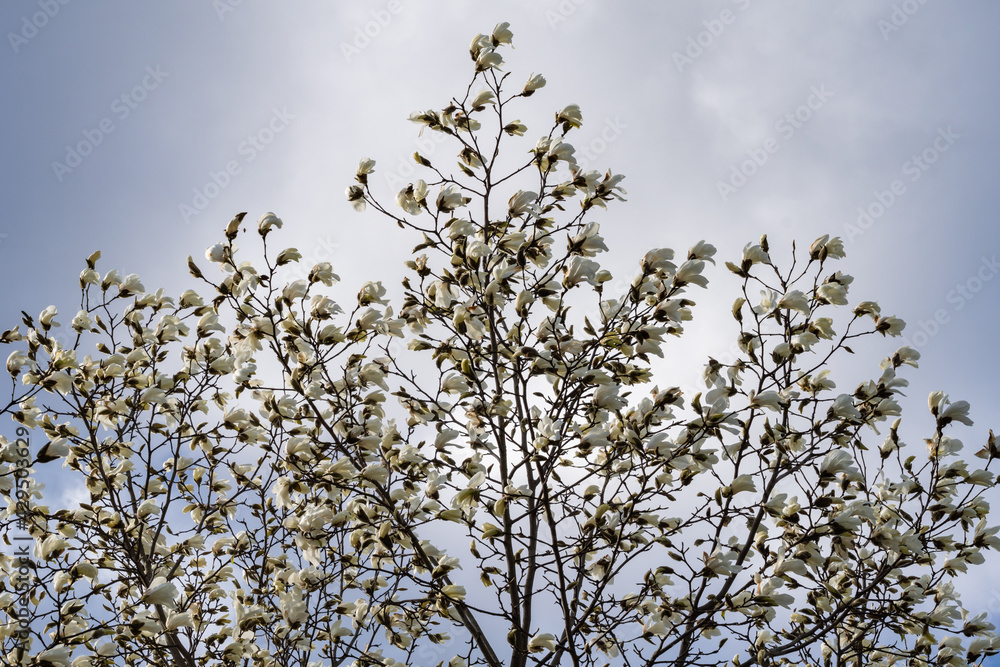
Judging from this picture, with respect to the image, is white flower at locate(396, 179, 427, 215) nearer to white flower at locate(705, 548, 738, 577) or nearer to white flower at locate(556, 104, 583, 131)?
white flower at locate(556, 104, 583, 131)

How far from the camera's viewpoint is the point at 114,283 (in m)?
4.86

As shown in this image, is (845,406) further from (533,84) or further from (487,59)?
(487,59)

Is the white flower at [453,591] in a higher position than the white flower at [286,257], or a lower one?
lower

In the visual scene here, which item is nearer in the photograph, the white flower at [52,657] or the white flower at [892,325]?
the white flower at [52,657]

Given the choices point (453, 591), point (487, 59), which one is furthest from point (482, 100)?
point (453, 591)

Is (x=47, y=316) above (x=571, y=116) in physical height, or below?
below

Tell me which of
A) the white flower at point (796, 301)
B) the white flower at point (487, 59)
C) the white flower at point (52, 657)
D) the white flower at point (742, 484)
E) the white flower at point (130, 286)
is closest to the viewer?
the white flower at point (52, 657)

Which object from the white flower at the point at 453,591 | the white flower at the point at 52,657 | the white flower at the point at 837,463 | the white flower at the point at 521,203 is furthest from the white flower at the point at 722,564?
the white flower at the point at 52,657

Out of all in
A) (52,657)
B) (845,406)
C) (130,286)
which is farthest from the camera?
(130,286)

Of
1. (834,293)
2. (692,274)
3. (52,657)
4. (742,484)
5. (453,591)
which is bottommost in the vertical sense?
(52,657)

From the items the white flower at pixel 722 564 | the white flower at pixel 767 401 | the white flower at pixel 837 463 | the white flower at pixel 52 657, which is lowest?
the white flower at pixel 52 657

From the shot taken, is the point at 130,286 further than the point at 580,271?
Yes

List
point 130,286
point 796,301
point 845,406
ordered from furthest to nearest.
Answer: point 130,286
point 796,301
point 845,406

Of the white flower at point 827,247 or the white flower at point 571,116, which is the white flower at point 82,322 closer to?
the white flower at point 571,116
